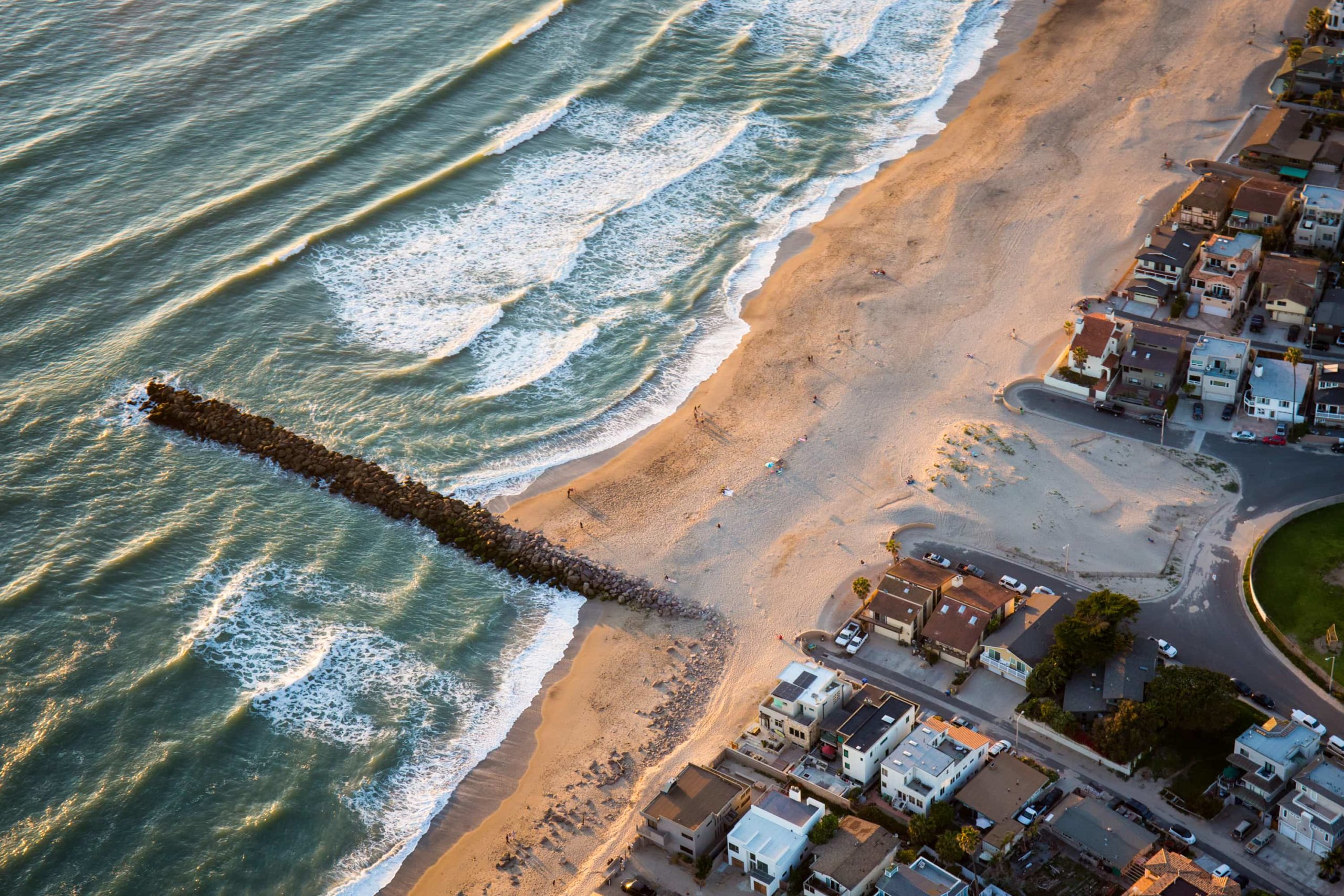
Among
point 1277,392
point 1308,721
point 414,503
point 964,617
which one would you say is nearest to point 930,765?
point 964,617

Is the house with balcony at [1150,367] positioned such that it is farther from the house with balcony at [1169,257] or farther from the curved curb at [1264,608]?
the curved curb at [1264,608]

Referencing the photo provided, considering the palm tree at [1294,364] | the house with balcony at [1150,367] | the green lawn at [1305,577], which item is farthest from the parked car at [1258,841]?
the house with balcony at [1150,367]

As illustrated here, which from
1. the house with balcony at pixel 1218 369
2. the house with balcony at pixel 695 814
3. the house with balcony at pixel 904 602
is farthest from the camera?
the house with balcony at pixel 1218 369

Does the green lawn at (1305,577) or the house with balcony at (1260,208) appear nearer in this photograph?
the green lawn at (1305,577)

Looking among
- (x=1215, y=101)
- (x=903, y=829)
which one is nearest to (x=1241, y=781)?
(x=903, y=829)

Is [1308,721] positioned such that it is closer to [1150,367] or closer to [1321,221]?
[1150,367]

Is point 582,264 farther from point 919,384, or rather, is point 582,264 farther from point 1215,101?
point 1215,101

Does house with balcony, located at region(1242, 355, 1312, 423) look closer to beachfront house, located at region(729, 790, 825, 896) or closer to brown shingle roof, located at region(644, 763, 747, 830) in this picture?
beachfront house, located at region(729, 790, 825, 896)
